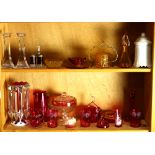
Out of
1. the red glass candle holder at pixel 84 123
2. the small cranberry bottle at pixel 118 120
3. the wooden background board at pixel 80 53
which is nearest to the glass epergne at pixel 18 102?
the wooden background board at pixel 80 53

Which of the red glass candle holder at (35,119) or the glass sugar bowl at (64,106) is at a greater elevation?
the glass sugar bowl at (64,106)

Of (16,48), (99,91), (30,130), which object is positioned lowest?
(30,130)

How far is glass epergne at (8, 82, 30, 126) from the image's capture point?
6.16 ft

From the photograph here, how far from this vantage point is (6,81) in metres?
1.92

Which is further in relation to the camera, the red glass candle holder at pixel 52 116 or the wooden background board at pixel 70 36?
the wooden background board at pixel 70 36

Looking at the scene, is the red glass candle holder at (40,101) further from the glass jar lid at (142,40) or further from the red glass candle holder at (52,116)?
the glass jar lid at (142,40)

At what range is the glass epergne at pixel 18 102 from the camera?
1878 mm

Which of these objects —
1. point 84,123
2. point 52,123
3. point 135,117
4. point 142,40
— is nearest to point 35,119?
point 52,123

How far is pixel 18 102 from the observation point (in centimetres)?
190

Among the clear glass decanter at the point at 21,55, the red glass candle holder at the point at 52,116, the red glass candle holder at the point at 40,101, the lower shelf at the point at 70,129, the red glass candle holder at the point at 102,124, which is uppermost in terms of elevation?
the clear glass decanter at the point at 21,55

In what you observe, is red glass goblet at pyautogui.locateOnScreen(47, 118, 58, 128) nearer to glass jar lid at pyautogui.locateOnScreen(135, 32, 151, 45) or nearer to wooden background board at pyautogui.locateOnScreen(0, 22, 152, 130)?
wooden background board at pyautogui.locateOnScreen(0, 22, 152, 130)

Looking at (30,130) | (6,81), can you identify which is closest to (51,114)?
(30,130)
